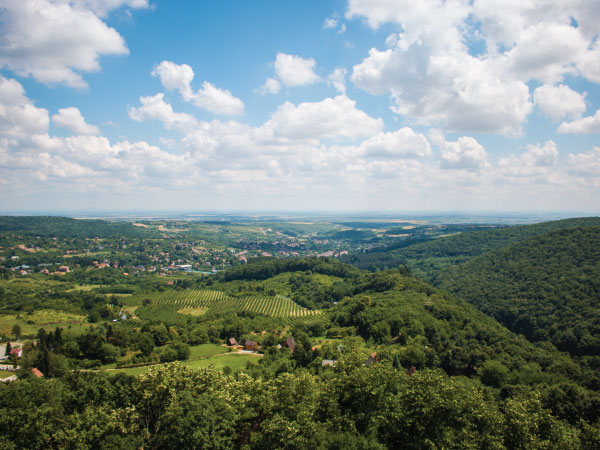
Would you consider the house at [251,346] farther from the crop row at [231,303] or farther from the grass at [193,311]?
the grass at [193,311]

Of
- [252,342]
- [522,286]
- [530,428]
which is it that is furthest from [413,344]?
[522,286]

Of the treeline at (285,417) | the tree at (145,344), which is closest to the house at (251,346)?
the tree at (145,344)

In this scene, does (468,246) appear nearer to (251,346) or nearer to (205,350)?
(251,346)

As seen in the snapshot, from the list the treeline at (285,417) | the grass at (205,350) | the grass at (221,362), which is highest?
the treeline at (285,417)

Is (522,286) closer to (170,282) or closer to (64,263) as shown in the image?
(170,282)

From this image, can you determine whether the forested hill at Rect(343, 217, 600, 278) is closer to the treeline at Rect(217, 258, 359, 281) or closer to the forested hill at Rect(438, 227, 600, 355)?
the forested hill at Rect(438, 227, 600, 355)

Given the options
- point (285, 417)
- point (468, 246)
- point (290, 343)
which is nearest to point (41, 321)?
point (290, 343)
